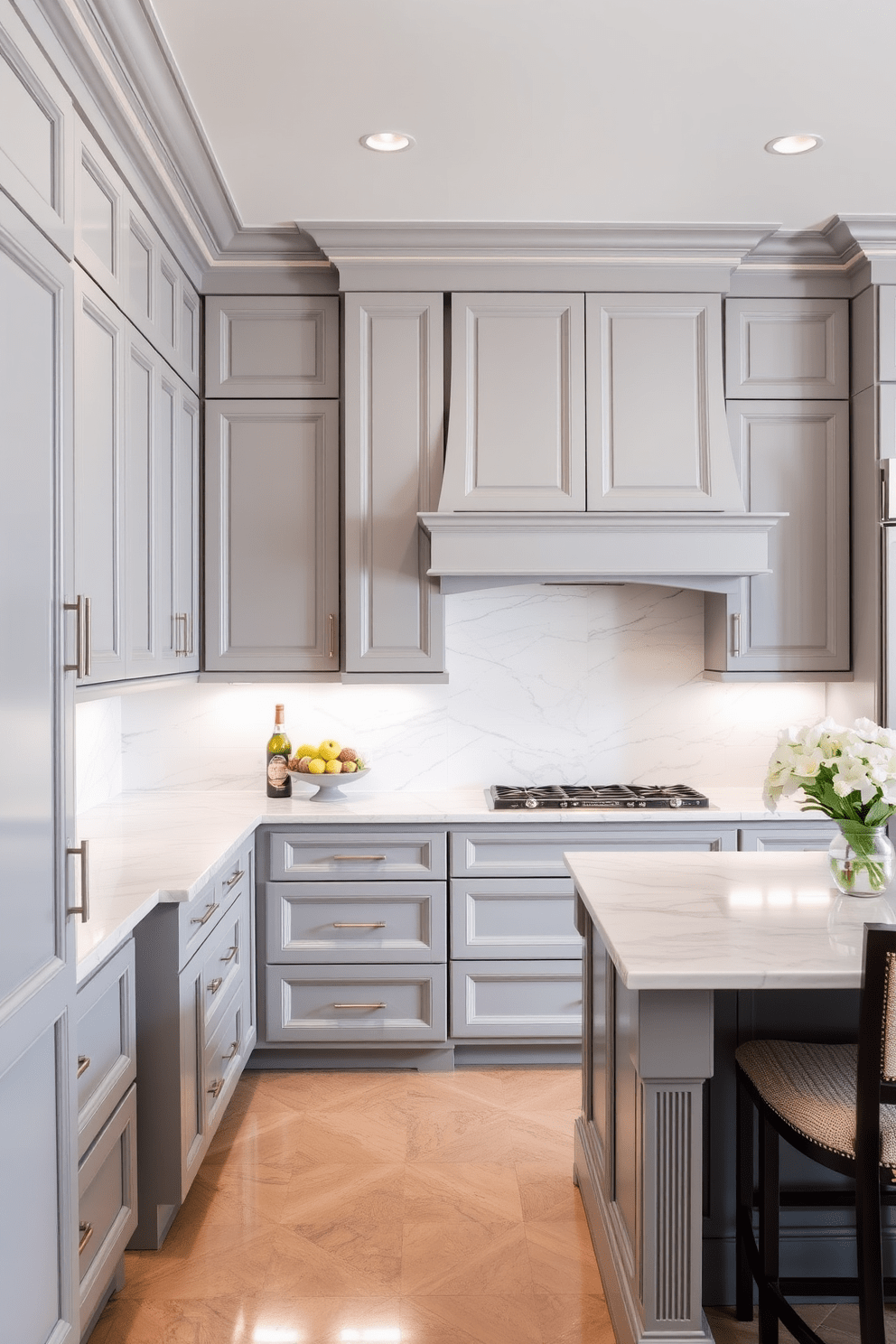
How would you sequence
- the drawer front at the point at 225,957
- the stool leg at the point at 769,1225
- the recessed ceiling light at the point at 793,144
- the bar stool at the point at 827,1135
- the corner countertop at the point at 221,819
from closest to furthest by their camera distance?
the bar stool at the point at 827,1135
the stool leg at the point at 769,1225
the corner countertop at the point at 221,819
the drawer front at the point at 225,957
the recessed ceiling light at the point at 793,144

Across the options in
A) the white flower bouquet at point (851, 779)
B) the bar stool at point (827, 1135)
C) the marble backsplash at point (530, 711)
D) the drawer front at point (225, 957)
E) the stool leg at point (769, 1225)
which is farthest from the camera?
the marble backsplash at point (530, 711)

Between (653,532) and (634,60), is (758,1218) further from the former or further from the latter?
(634,60)

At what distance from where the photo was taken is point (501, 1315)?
6.97ft

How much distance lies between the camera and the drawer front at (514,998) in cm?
331

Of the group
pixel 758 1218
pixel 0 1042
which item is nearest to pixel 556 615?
pixel 758 1218

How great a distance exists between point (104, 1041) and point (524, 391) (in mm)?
2372

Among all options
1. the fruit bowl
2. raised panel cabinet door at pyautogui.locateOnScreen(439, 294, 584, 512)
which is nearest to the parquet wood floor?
the fruit bowl

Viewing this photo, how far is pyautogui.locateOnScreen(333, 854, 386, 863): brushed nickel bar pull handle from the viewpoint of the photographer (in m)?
3.28

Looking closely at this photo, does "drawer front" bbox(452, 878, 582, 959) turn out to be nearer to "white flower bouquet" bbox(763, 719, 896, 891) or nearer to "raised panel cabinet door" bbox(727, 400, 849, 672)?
"raised panel cabinet door" bbox(727, 400, 849, 672)

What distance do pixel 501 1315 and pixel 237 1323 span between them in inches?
21.7

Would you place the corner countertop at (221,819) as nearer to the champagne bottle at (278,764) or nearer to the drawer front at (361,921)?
the champagne bottle at (278,764)

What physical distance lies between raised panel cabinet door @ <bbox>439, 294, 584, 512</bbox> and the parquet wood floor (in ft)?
6.51

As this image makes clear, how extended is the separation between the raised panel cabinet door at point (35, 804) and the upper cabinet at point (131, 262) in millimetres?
471

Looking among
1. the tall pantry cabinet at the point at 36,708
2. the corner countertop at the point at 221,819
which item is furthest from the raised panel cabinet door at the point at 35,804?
the corner countertop at the point at 221,819
